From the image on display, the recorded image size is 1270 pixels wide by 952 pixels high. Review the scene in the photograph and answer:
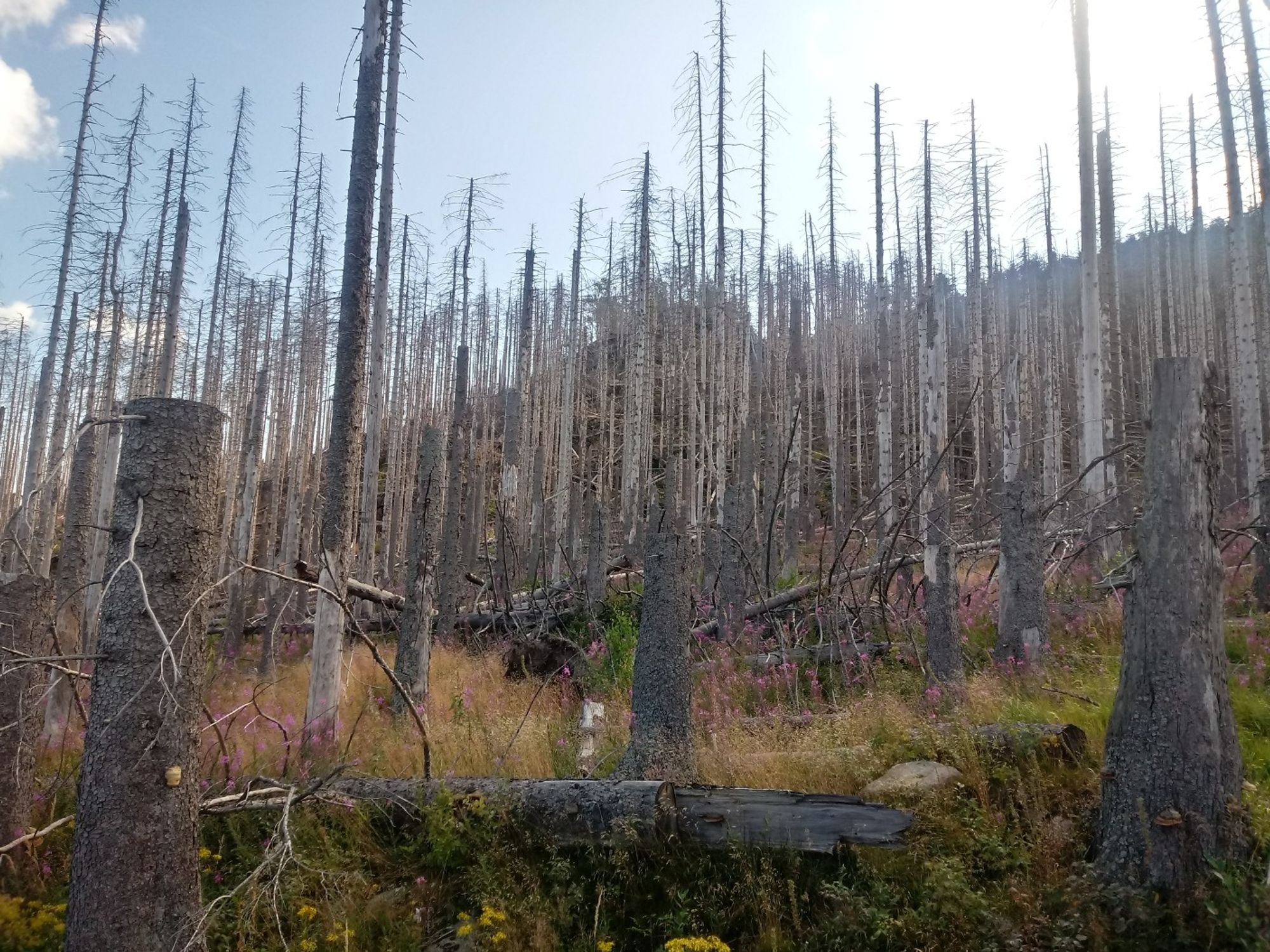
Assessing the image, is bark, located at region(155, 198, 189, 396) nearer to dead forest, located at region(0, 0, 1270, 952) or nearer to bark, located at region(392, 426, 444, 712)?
dead forest, located at region(0, 0, 1270, 952)

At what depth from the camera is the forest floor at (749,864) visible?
3.41 meters

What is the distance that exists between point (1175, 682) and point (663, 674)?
2734 mm

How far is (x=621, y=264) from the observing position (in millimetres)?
20562

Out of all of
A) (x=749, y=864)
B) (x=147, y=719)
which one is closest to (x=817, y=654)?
(x=749, y=864)

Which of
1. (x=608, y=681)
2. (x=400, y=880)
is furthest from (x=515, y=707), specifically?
(x=400, y=880)

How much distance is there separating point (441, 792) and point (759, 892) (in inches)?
77.7

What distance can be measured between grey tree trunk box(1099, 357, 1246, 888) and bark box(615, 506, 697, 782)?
2283 millimetres

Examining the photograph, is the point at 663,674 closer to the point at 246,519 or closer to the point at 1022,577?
the point at 1022,577

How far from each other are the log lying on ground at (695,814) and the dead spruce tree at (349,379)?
8.79 ft

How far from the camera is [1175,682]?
347cm

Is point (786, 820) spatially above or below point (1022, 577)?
below

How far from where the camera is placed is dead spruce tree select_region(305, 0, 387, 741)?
6.89 metres

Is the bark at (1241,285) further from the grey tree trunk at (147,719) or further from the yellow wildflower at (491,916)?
the grey tree trunk at (147,719)

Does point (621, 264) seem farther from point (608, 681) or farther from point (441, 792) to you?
point (441, 792)
